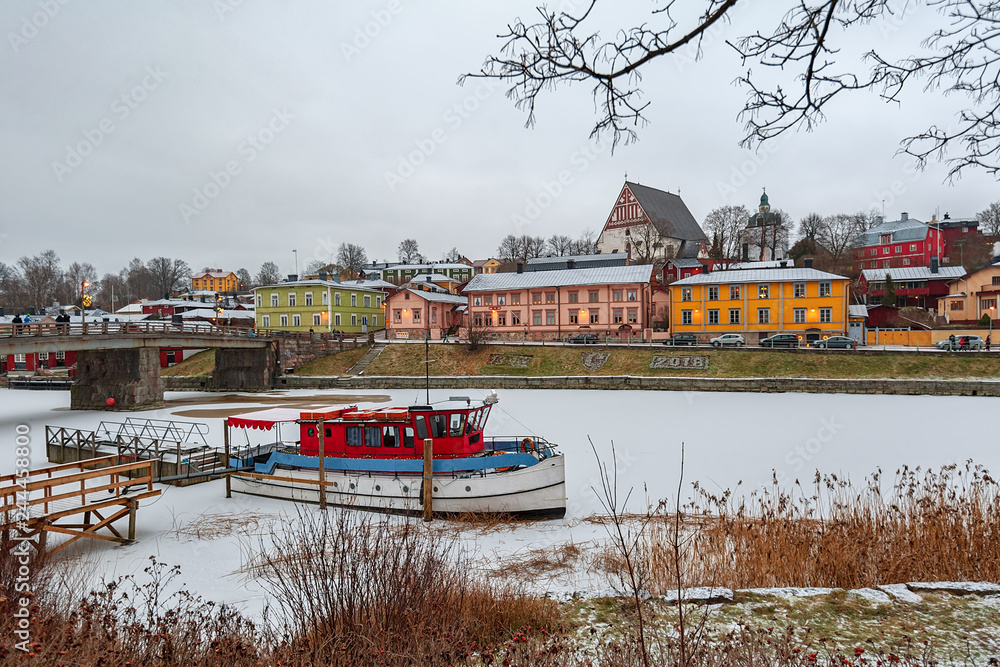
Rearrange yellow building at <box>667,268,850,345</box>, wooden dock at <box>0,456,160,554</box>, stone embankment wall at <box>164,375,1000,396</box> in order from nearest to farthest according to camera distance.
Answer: wooden dock at <box>0,456,160,554</box>, stone embankment wall at <box>164,375,1000,396</box>, yellow building at <box>667,268,850,345</box>

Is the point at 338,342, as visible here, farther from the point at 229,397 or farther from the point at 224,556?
the point at 224,556

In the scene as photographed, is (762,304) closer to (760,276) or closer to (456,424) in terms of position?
(760,276)

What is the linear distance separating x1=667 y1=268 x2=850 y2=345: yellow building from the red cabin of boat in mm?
44971

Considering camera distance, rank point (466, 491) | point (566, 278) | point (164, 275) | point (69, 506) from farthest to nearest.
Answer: point (164, 275)
point (566, 278)
point (466, 491)
point (69, 506)

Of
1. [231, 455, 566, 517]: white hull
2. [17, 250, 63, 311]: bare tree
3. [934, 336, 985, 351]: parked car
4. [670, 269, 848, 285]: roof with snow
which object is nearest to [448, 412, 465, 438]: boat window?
[231, 455, 566, 517]: white hull

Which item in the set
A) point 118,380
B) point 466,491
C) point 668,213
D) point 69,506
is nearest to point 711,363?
point 466,491

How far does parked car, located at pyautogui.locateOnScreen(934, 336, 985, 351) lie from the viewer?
1703 inches

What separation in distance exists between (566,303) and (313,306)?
102 ft

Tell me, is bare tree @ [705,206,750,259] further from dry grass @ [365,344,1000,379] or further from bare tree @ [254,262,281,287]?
bare tree @ [254,262,281,287]

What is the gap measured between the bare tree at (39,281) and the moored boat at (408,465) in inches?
4105

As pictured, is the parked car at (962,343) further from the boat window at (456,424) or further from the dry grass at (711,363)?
the boat window at (456,424)

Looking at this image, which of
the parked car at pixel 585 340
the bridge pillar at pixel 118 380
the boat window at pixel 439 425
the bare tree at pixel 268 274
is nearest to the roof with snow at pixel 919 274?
the parked car at pixel 585 340

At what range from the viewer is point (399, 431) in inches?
691

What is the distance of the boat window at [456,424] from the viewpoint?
17.3 metres
